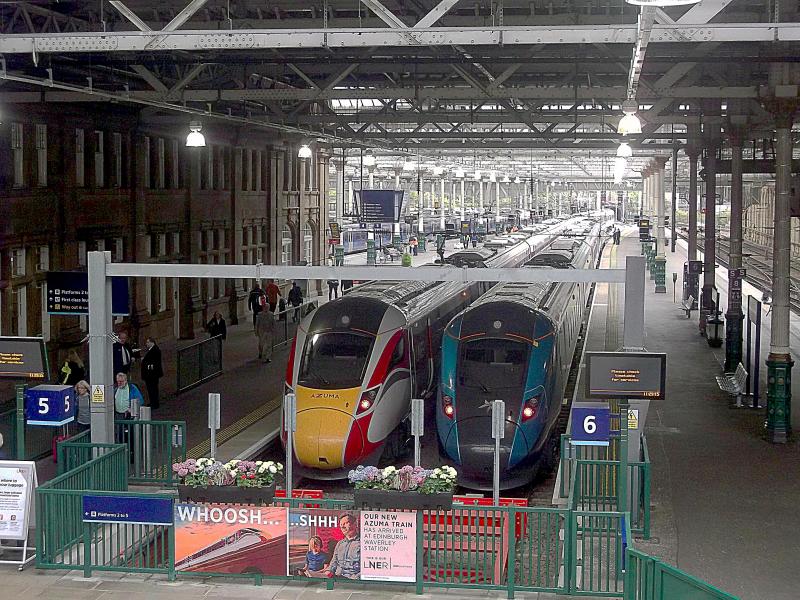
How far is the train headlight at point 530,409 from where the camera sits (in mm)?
17344

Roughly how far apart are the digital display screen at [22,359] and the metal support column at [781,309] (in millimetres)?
12739

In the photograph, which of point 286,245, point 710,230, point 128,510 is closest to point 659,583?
point 128,510

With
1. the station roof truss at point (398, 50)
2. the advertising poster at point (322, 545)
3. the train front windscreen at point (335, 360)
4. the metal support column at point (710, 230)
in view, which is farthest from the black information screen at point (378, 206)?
the advertising poster at point (322, 545)

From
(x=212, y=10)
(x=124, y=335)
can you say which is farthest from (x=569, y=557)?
(x=212, y=10)

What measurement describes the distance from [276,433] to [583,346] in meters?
12.0

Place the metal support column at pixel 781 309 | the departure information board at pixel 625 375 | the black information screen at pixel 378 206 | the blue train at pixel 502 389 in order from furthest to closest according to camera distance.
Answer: the black information screen at pixel 378 206 < the metal support column at pixel 781 309 < the blue train at pixel 502 389 < the departure information board at pixel 625 375

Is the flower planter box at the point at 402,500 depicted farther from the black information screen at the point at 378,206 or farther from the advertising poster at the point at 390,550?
the black information screen at the point at 378,206

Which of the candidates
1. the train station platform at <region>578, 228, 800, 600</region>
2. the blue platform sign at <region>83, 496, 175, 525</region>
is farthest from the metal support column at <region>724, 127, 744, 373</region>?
the blue platform sign at <region>83, 496, 175, 525</region>

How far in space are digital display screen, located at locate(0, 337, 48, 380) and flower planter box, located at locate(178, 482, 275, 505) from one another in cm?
371

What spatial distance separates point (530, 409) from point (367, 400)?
2.44m

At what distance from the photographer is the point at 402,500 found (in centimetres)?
1220

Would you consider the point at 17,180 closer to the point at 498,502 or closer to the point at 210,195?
the point at 210,195

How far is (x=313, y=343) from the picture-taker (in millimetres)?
18453

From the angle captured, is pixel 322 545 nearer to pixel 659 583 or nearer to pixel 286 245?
pixel 659 583
